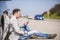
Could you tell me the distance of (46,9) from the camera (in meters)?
1.31

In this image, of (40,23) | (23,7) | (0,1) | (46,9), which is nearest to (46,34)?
(40,23)

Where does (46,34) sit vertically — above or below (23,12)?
below

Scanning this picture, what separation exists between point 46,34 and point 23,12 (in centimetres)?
31

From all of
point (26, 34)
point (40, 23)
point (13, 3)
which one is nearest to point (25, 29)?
point (26, 34)

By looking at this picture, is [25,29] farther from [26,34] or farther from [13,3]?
[13,3]

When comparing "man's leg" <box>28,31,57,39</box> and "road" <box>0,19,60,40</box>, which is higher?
"road" <box>0,19,60,40</box>

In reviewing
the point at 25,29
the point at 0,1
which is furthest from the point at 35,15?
the point at 0,1

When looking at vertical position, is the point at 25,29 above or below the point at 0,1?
below

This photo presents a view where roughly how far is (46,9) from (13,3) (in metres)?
0.33

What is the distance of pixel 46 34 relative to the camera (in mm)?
1306

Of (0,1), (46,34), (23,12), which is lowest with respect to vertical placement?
(46,34)

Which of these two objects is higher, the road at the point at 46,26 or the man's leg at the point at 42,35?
the road at the point at 46,26

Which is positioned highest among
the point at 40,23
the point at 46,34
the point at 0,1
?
the point at 0,1

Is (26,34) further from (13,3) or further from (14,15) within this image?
(13,3)
